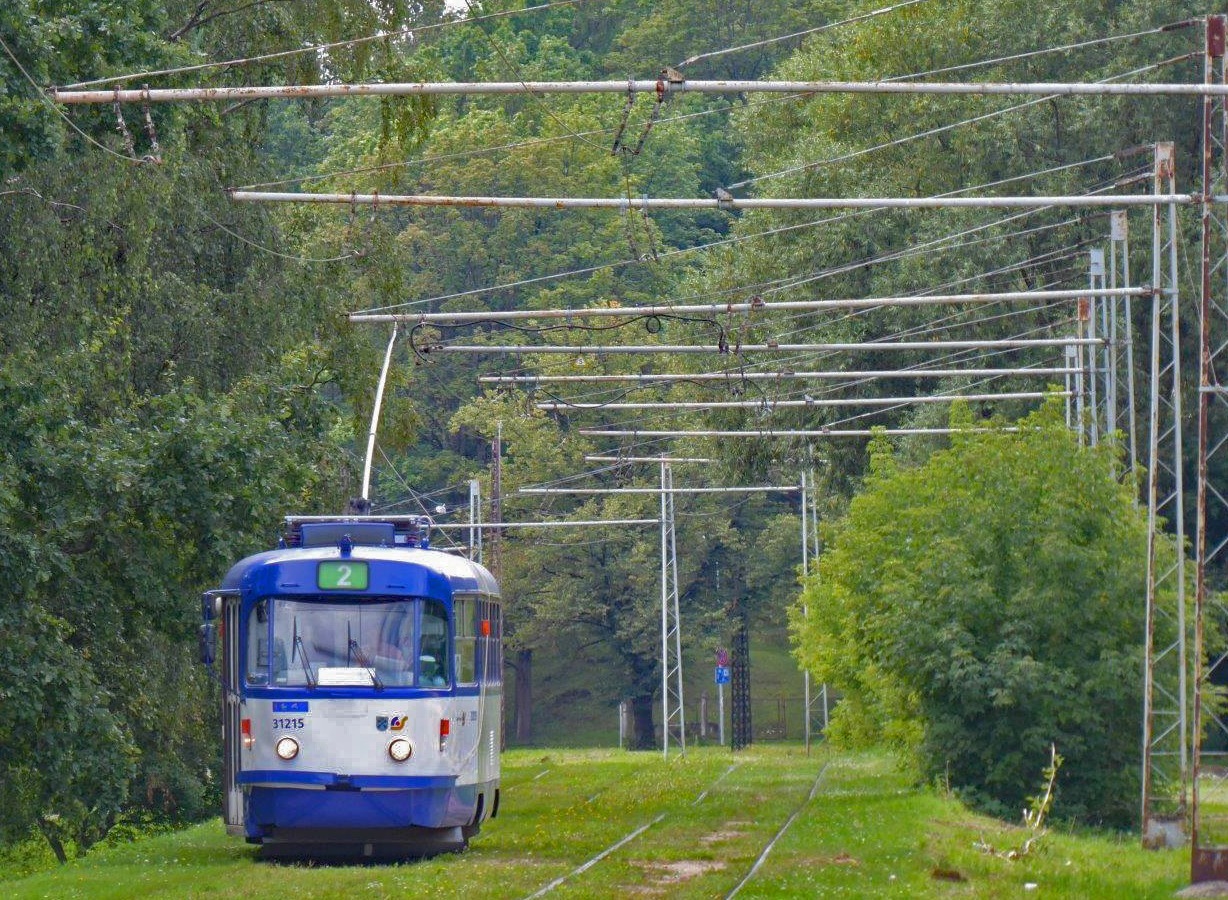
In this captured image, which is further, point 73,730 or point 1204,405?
point 73,730

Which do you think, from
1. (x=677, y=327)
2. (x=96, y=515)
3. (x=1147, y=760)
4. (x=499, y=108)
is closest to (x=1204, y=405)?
(x=1147, y=760)

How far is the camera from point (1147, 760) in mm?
24312

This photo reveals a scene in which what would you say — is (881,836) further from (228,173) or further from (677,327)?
(677,327)

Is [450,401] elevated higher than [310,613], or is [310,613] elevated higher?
[450,401]

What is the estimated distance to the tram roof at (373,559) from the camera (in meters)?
19.8

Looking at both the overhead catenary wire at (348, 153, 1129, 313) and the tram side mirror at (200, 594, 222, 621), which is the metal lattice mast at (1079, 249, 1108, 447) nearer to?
the overhead catenary wire at (348, 153, 1129, 313)

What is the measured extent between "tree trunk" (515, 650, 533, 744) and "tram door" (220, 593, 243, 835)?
60445mm

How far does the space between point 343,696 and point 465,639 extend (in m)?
1.61

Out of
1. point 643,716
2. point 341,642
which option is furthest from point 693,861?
point 643,716

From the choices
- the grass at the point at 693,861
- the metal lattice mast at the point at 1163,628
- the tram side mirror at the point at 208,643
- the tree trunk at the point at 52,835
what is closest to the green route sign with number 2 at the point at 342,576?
the tram side mirror at the point at 208,643

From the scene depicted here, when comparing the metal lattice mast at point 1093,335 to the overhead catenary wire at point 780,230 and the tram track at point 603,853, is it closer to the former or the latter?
the overhead catenary wire at point 780,230

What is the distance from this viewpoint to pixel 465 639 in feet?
67.5

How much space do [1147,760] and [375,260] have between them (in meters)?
15.6

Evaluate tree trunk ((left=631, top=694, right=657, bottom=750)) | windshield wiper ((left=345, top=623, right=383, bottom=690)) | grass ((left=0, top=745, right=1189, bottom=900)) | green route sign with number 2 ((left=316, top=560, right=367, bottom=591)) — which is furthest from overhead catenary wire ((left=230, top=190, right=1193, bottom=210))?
tree trunk ((left=631, top=694, right=657, bottom=750))
